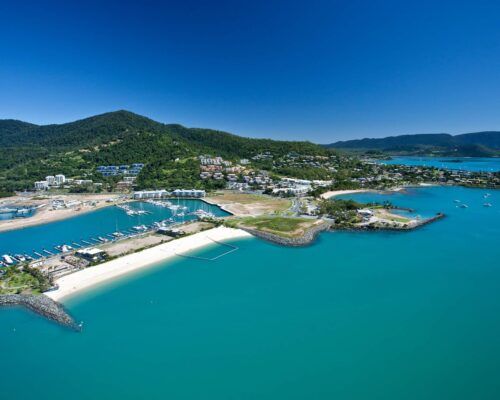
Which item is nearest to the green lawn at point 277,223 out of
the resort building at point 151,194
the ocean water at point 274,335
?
the ocean water at point 274,335

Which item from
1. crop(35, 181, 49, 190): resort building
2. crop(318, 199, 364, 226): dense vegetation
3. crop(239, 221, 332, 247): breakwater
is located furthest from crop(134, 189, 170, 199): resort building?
crop(318, 199, 364, 226): dense vegetation

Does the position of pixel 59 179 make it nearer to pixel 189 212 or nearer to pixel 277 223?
pixel 189 212

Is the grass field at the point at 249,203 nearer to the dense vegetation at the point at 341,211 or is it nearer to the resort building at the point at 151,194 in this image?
the dense vegetation at the point at 341,211

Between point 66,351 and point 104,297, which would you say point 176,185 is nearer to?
point 104,297

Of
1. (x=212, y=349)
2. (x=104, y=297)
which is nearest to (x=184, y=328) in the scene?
(x=212, y=349)

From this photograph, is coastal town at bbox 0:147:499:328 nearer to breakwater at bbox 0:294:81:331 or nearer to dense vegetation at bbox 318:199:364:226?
dense vegetation at bbox 318:199:364:226

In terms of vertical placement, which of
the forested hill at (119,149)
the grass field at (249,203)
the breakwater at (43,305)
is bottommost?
the breakwater at (43,305)

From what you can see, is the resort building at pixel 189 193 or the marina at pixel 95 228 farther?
the resort building at pixel 189 193

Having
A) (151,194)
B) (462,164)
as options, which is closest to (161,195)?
(151,194)
